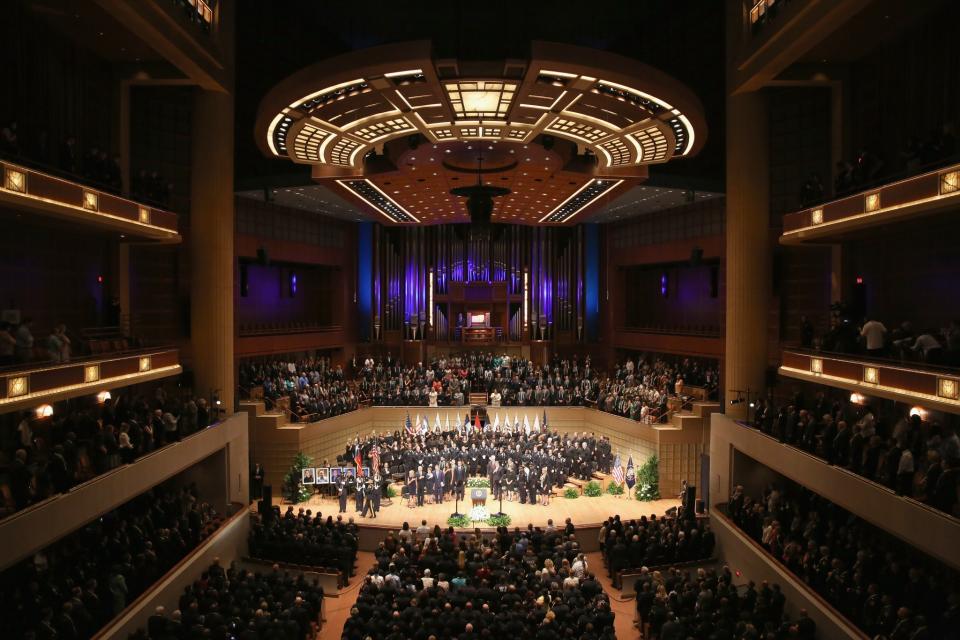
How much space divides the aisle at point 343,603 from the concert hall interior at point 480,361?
0.36 ft

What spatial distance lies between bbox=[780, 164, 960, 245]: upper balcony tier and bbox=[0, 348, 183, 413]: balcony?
513 inches

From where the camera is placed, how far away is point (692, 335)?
67.8ft

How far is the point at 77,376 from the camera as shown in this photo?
10.5 meters

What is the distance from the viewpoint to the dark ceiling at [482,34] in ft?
64.7

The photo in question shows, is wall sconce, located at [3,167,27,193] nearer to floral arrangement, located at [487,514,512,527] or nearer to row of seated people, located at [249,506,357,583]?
row of seated people, located at [249,506,357,583]

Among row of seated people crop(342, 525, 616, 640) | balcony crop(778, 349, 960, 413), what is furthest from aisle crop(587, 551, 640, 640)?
balcony crop(778, 349, 960, 413)

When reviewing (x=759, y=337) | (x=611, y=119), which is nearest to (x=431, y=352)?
(x=759, y=337)

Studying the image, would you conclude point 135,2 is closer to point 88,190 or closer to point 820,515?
point 88,190

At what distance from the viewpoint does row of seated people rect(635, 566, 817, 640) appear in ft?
29.8

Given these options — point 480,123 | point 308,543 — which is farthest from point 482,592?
point 480,123

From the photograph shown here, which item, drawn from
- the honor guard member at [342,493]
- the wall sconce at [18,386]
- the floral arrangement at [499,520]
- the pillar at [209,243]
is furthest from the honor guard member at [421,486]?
the wall sconce at [18,386]

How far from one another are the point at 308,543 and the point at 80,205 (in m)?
7.55

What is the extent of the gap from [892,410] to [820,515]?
7.83ft

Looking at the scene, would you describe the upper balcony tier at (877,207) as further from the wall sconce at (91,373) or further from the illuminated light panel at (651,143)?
the wall sconce at (91,373)
